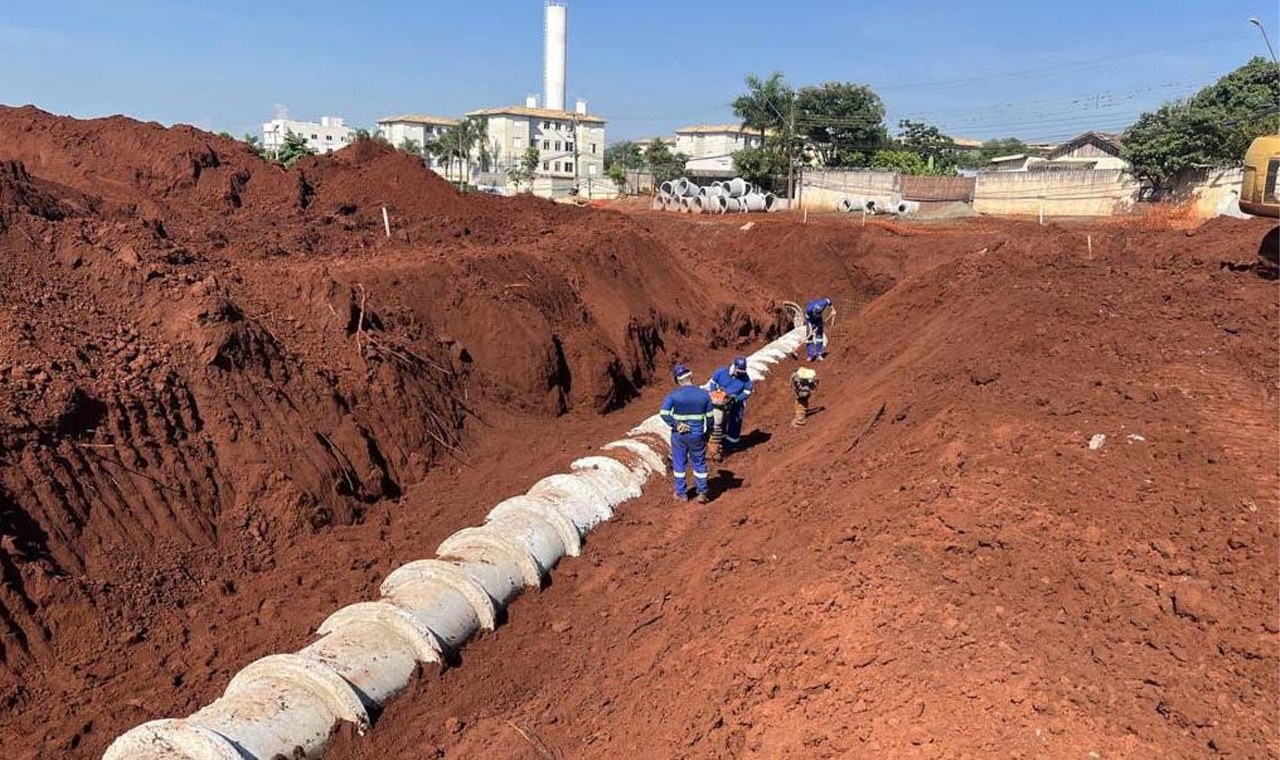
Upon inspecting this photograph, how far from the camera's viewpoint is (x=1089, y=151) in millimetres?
62469

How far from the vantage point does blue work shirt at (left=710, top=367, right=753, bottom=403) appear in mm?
11586

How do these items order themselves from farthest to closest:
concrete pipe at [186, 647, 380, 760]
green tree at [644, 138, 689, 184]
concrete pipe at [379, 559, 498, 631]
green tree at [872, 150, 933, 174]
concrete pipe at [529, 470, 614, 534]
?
green tree at [644, 138, 689, 184]
green tree at [872, 150, 933, 174]
concrete pipe at [529, 470, 614, 534]
concrete pipe at [379, 559, 498, 631]
concrete pipe at [186, 647, 380, 760]

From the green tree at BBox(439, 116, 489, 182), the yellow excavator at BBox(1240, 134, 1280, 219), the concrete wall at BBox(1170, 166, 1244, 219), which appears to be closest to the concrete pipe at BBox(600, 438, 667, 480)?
the yellow excavator at BBox(1240, 134, 1280, 219)

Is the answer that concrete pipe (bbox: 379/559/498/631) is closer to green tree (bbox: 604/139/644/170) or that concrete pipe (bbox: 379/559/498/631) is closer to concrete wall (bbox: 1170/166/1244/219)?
concrete wall (bbox: 1170/166/1244/219)

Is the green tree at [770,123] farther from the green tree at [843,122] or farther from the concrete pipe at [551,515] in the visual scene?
the concrete pipe at [551,515]

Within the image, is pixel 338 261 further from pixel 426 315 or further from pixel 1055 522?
pixel 1055 522

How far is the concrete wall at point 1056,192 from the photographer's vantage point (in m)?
39.4

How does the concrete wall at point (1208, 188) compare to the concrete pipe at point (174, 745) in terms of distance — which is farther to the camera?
the concrete wall at point (1208, 188)

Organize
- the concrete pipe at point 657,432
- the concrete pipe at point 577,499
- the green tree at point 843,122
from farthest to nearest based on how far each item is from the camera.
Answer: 1. the green tree at point 843,122
2. the concrete pipe at point 657,432
3. the concrete pipe at point 577,499

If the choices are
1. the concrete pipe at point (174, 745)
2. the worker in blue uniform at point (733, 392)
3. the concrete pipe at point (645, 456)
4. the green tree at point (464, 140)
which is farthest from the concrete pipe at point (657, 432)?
the green tree at point (464, 140)

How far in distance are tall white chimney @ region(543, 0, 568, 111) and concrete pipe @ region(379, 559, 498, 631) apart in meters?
96.4

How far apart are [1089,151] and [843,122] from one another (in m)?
19.2

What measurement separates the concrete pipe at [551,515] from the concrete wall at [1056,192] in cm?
3729

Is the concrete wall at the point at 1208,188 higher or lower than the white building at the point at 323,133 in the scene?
lower
